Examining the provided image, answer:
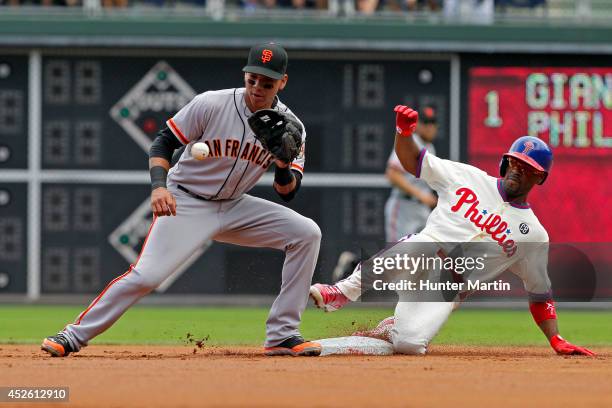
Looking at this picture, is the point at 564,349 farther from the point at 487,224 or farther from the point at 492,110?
the point at 492,110

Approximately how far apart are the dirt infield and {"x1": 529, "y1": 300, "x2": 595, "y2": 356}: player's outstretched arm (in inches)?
4.1

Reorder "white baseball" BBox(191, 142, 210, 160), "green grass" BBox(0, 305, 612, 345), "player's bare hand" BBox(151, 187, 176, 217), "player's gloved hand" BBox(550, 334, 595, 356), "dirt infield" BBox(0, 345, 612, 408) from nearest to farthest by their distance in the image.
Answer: "dirt infield" BBox(0, 345, 612, 408), "player's bare hand" BBox(151, 187, 176, 217), "white baseball" BBox(191, 142, 210, 160), "player's gloved hand" BBox(550, 334, 595, 356), "green grass" BBox(0, 305, 612, 345)

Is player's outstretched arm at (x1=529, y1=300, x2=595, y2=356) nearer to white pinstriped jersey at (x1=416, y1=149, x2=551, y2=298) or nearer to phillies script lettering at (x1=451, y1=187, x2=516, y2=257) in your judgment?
white pinstriped jersey at (x1=416, y1=149, x2=551, y2=298)

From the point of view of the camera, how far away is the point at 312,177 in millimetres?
14117

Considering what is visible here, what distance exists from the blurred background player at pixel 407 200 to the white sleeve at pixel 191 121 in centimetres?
536

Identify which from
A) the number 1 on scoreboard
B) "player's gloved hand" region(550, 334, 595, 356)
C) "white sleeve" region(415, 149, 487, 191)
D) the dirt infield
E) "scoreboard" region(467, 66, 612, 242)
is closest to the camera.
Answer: the dirt infield

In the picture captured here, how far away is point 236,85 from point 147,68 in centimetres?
110

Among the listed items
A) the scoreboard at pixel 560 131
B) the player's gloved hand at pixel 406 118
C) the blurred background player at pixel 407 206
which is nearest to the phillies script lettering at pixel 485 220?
the player's gloved hand at pixel 406 118

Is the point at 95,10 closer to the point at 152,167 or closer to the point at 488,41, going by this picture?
the point at 488,41

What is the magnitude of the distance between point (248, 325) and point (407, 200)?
269 cm

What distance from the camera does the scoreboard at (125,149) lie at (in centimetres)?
1405

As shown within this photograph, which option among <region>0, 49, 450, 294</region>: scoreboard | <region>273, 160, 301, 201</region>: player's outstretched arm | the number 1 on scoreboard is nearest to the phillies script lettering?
<region>273, 160, 301, 201</region>: player's outstretched arm

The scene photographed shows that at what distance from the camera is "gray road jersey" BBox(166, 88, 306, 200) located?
284 inches

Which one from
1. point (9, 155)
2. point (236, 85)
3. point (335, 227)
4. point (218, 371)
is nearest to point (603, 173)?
point (335, 227)
